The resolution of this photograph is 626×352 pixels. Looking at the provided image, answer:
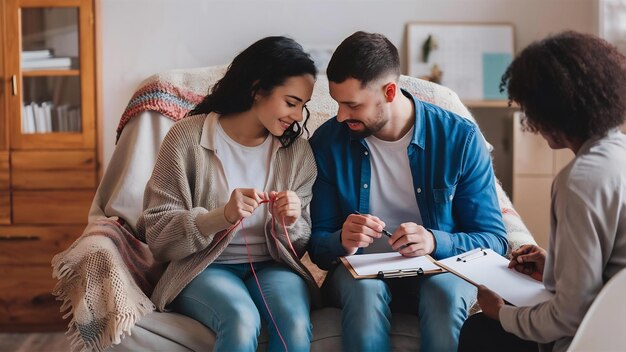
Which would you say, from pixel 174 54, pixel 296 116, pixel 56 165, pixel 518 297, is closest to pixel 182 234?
pixel 296 116

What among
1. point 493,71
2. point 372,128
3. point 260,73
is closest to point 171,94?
point 260,73

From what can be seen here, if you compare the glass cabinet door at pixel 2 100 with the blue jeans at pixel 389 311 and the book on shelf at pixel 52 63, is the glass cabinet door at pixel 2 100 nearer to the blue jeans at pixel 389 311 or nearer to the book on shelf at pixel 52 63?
the book on shelf at pixel 52 63

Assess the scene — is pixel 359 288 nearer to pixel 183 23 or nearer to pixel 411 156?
pixel 411 156

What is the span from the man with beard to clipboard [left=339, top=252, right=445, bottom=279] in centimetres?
3

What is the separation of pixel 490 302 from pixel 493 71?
7.48 ft

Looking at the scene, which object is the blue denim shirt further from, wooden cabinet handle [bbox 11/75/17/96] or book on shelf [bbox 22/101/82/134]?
wooden cabinet handle [bbox 11/75/17/96]

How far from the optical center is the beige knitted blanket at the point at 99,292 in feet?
5.38

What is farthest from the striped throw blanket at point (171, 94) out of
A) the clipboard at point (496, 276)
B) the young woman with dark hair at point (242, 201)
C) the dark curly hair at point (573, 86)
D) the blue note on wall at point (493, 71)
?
the blue note on wall at point (493, 71)

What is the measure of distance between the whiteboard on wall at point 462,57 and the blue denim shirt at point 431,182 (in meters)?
1.61

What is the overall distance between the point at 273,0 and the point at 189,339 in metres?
2.14

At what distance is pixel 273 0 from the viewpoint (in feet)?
11.3

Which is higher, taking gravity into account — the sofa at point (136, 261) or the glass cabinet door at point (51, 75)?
the glass cabinet door at point (51, 75)

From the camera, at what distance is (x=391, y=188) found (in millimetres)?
1890

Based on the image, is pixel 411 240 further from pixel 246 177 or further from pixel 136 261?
pixel 136 261
